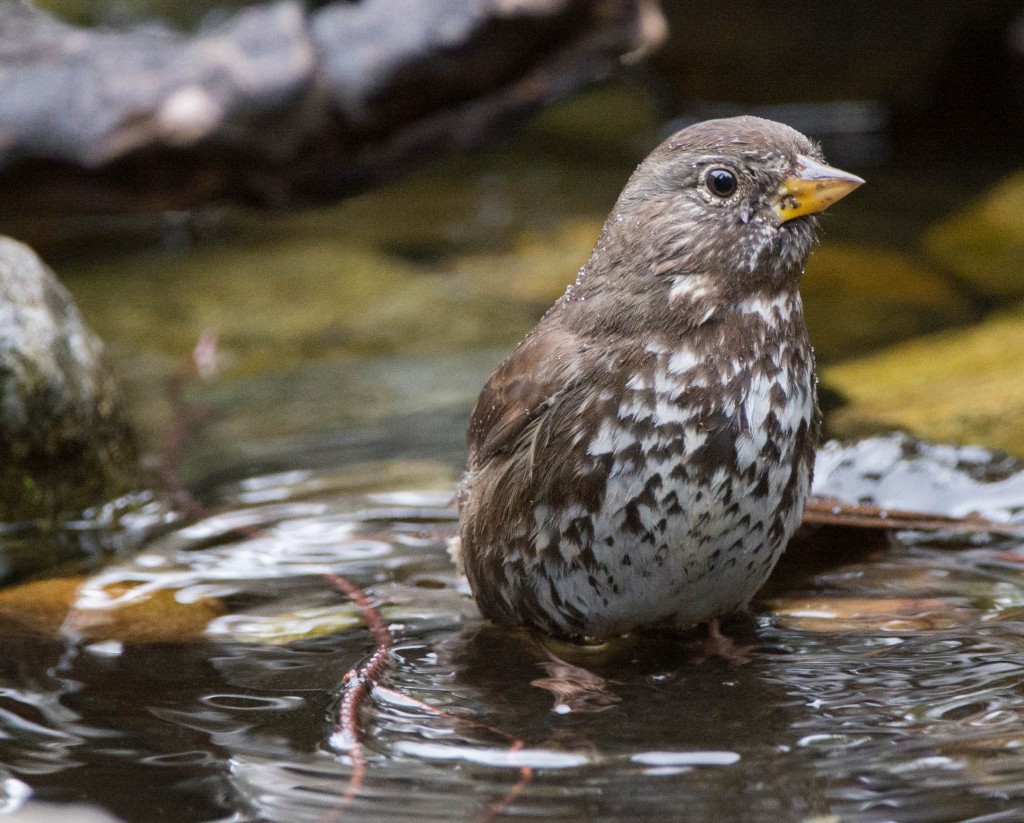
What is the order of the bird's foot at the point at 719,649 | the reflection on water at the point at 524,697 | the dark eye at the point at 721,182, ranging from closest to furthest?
the reflection on water at the point at 524,697 → the dark eye at the point at 721,182 → the bird's foot at the point at 719,649

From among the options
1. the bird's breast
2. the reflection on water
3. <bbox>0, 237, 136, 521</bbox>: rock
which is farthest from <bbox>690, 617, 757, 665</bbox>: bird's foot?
<bbox>0, 237, 136, 521</bbox>: rock

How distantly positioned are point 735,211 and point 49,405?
2.58m

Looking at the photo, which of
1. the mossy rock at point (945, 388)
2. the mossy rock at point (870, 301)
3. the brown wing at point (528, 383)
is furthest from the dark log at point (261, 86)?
the brown wing at point (528, 383)

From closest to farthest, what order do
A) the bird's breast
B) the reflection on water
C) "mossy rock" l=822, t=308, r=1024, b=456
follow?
the reflection on water
the bird's breast
"mossy rock" l=822, t=308, r=1024, b=456

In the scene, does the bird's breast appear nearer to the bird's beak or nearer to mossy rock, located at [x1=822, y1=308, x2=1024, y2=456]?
the bird's beak

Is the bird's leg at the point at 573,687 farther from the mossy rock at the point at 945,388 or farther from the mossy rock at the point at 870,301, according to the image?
the mossy rock at the point at 870,301

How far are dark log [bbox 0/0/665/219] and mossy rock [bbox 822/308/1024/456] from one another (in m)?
2.13

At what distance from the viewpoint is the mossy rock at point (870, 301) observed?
639 centimetres

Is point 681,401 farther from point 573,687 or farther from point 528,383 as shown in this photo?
point 573,687

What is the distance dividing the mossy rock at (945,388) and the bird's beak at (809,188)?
5.22ft

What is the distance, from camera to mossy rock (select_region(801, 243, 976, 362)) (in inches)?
252

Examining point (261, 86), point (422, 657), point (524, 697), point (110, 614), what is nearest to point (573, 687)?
point (524, 697)

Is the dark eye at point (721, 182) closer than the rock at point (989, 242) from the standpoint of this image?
Yes

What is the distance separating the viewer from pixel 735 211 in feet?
10.5
